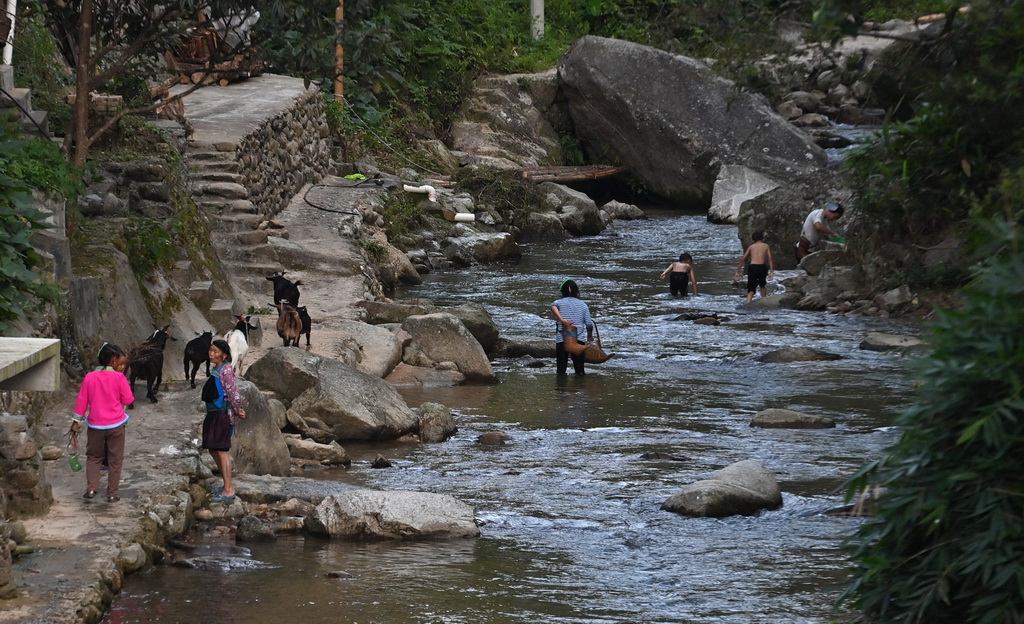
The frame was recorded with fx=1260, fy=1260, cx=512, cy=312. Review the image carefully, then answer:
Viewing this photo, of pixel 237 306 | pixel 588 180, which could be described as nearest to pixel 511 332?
pixel 237 306

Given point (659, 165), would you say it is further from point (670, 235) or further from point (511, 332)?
point (511, 332)

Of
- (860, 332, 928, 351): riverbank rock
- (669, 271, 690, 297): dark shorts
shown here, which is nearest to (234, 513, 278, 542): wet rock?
(860, 332, 928, 351): riverbank rock

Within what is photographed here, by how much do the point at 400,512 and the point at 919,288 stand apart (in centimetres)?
1248

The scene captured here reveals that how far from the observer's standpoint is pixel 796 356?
16.3m

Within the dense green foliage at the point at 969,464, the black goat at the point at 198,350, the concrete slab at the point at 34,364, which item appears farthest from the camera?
the black goat at the point at 198,350

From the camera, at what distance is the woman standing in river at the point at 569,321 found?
51.2ft

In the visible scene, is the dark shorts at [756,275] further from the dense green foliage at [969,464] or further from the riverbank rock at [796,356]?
the dense green foliage at [969,464]

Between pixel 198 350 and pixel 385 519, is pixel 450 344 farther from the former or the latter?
pixel 385 519

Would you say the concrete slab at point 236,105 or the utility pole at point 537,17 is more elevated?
the utility pole at point 537,17

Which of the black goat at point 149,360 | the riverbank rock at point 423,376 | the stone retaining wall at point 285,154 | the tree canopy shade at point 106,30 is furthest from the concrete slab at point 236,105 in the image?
the black goat at point 149,360

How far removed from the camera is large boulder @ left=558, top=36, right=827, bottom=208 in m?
29.7

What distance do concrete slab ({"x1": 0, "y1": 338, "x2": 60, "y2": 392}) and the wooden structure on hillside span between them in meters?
23.5

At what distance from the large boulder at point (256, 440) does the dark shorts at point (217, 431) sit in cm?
87

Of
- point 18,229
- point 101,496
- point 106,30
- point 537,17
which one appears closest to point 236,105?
point 106,30
